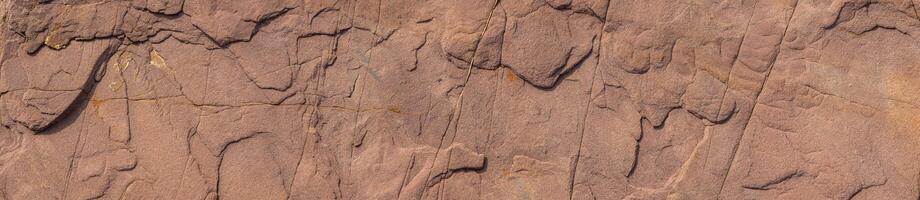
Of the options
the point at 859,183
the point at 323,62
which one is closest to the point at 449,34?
the point at 323,62

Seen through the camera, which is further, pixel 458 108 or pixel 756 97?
pixel 458 108

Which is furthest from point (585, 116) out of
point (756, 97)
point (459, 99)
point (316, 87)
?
point (316, 87)

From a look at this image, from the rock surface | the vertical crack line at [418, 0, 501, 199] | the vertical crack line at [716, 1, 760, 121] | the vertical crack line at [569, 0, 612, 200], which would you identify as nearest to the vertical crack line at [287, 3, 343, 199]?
the rock surface

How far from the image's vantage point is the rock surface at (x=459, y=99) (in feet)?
10.9

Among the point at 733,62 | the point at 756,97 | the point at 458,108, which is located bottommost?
the point at 458,108

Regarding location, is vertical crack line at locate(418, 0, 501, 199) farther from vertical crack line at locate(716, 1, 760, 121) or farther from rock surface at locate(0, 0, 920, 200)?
vertical crack line at locate(716, 1, 760, 121)

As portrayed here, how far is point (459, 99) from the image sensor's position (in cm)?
350

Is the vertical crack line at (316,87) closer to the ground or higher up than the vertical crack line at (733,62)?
closer to the ground

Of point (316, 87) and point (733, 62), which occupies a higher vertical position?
point (733, 62)

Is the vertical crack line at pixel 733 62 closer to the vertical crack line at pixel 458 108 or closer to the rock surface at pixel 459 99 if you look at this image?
the rock surface at pixel 459 99

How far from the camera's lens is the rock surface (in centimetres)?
331

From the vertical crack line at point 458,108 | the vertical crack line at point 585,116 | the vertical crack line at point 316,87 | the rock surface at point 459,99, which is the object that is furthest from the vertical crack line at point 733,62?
the vertical crack line at point 316,87

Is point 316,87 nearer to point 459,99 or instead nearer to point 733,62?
point 459,99

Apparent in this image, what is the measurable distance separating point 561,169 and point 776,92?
736mm
